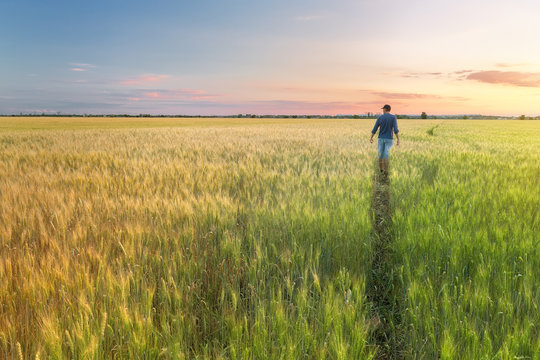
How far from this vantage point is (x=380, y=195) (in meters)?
6.74

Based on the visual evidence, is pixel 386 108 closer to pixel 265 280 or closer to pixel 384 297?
pixel 384 297

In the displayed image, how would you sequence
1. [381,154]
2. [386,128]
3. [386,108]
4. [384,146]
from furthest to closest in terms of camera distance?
[381,154] → [384,146] → [386,128] → [386,108]

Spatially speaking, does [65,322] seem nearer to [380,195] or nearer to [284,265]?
[284,265]

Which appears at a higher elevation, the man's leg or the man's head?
the man's head

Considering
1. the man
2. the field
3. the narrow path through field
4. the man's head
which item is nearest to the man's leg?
the man

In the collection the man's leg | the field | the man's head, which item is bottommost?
the field

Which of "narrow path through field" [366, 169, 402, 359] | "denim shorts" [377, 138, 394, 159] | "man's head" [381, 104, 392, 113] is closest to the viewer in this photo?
"narrow path through field" [366, 169, 402, 359]

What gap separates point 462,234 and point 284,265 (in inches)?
78.0

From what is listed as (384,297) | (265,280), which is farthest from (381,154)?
(265,280)

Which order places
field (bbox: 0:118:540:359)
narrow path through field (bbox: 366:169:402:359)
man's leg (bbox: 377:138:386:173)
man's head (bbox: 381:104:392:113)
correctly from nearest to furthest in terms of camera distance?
field (bbox: 0:118:540:359) → narrow path through field (bbox: 366:169:402:359) → man's head (bbox: 381:104:392:113) → man's leg (bbox: 377:138:386:173)

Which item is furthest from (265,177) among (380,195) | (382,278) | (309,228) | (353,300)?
(353,300)

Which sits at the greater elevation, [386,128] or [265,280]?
[386,128]

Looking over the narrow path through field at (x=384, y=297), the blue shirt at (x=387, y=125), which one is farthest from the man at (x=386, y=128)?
the narrow path through field at (x=384, y=297)

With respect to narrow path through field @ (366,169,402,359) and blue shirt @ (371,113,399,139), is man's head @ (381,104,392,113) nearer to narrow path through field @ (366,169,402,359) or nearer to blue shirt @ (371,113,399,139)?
blue shirt @ (371,113,399,139)
